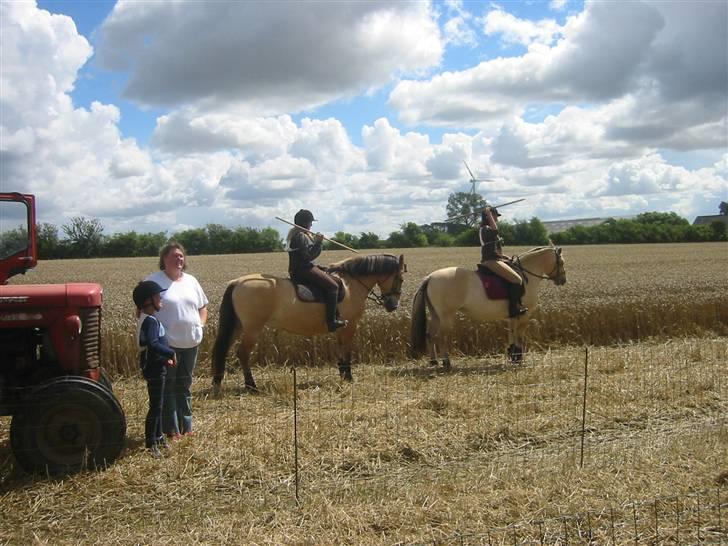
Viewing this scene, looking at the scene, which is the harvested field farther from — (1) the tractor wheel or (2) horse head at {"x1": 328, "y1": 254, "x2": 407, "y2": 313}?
(1) the tractor wheel

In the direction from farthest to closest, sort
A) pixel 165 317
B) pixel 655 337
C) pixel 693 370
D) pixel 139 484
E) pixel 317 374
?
pixel 655 337, pixel 317 374, pixel 693 370, pixel 165 317, pixel 139 484

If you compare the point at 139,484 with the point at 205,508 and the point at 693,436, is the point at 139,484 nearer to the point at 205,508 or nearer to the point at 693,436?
the point at 205,508

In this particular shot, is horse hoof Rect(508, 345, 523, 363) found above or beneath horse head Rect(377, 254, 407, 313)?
beneath

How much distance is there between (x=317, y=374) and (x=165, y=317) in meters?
4.38

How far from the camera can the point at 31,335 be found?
593 centimetres

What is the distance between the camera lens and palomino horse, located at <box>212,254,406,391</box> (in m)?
9.24

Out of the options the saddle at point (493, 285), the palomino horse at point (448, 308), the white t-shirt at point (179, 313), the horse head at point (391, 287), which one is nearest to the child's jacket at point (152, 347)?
the white t-shirt at point (179, 313)

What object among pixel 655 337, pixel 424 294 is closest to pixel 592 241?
pixel 655 337

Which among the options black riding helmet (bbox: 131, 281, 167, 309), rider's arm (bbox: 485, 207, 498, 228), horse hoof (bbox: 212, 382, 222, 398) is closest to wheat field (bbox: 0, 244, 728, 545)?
horse hoof (bbox: 212, 382, 222, 398)

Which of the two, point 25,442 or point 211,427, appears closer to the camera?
point 25,442

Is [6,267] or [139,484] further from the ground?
[6,267]

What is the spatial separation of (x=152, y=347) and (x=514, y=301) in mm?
6844

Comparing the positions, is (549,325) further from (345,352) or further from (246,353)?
(246,353)

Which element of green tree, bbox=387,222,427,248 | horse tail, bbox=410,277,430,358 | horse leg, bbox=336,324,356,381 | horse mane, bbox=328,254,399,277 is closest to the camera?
horse leg, bbox=336,324,356,381
